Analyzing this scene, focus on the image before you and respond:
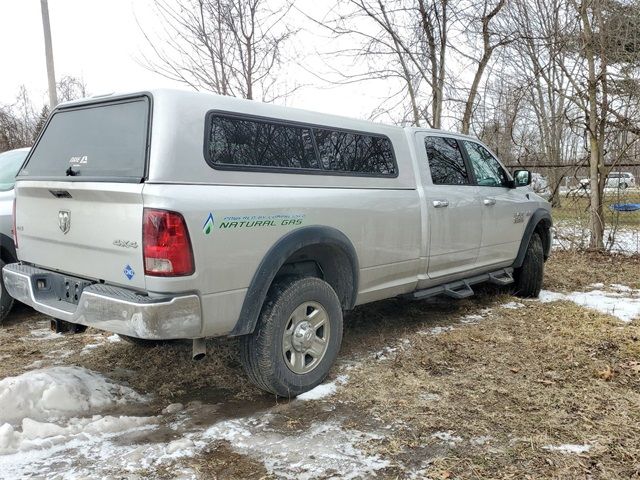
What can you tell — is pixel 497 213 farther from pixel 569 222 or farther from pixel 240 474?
pixel 569 222

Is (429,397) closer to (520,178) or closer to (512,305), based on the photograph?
(512,305)

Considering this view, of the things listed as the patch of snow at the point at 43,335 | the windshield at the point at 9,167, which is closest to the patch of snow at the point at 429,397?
the patch of snow at the point at 43,335

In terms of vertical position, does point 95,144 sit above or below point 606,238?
above

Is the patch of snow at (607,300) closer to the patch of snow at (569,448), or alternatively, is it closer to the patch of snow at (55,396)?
the patch of snow at (569,448)

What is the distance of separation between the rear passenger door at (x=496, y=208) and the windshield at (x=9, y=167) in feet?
15.8

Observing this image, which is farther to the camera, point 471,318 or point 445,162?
point 471,318

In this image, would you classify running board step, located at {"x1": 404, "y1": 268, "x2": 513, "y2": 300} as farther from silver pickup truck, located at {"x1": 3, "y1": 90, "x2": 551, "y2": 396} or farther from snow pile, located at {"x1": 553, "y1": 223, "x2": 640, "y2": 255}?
snow pile, located at {"x1": 553, "y1": 223, "x2": 640, "y2": 255}

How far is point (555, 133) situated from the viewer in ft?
41.1

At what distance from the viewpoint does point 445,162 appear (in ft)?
16.7

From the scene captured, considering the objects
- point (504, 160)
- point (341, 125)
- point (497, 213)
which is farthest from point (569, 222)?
point (341, 125)

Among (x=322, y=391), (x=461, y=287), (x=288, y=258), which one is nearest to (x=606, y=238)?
(x=461, y=287)

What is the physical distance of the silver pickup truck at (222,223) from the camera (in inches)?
112

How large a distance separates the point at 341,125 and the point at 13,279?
8.65 ft

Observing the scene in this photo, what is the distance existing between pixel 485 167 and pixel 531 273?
1.52m
